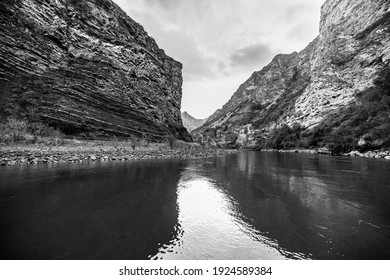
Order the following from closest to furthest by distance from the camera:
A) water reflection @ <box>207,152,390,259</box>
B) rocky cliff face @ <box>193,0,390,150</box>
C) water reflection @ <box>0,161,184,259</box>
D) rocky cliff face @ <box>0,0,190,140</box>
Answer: water reflection @ <box>0,161,184,259</box> → water reflection @ <box>207,152,390,259</box> → rocky cliff face @ <box>0,0,190,140</box> → rocky cliff face @ <box>193,0,390,150</box>

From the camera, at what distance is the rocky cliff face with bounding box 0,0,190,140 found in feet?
103

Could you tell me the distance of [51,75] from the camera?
34938 millimetres

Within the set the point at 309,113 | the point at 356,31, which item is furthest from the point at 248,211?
the point at 356,31

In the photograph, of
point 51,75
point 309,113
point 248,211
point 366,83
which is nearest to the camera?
point 248,211

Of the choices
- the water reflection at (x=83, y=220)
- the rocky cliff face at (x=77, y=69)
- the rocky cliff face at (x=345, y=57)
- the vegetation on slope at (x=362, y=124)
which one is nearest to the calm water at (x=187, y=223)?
the water reflection at (x=83, y=220)

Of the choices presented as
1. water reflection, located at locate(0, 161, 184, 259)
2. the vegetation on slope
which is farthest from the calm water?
the vegetation on slope

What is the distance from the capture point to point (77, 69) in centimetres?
3859

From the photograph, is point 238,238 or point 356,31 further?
point 356,31

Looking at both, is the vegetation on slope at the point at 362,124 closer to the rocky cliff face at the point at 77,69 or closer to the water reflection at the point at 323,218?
the water reflection at the point at 323,218

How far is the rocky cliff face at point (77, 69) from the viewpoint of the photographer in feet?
103

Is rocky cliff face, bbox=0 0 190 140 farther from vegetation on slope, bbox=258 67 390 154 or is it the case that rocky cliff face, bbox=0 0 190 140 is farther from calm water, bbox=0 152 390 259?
vegetation on slope, bbox=258 67 390 154

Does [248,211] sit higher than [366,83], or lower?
lower

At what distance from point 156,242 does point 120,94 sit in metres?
46.8
